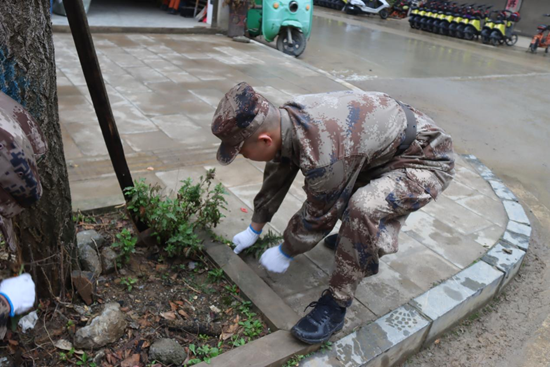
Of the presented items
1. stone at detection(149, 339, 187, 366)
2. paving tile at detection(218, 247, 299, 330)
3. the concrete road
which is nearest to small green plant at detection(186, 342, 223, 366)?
stone at detection(149, 339, 187, 366)

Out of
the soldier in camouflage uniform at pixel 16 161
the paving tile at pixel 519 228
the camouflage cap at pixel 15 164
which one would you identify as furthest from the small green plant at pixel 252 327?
the paving tile at pixel 519 228

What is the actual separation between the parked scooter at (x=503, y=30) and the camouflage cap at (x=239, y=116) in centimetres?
1564

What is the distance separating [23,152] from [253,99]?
3.41 feet

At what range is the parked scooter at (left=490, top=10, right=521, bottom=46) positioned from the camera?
1529 centimetres

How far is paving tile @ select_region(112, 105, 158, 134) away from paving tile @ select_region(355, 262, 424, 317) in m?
2.82

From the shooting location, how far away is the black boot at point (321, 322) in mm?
2229

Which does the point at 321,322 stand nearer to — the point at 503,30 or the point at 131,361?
the point at 131,361

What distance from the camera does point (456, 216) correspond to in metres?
3.80

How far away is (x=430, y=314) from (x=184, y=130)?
3.10m

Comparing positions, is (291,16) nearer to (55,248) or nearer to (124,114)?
(124,114)

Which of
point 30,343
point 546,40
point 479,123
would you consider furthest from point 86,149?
point 546,40

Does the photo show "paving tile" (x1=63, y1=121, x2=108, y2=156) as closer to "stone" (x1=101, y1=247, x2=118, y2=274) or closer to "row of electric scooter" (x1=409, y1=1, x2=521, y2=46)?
"stone" (x1=101, y1=247, x2=118, y2=274)

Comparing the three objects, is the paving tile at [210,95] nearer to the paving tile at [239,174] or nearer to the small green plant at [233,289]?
the paving tile at [239,174]

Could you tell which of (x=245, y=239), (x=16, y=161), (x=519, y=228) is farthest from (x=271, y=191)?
(x=519, y=228)
